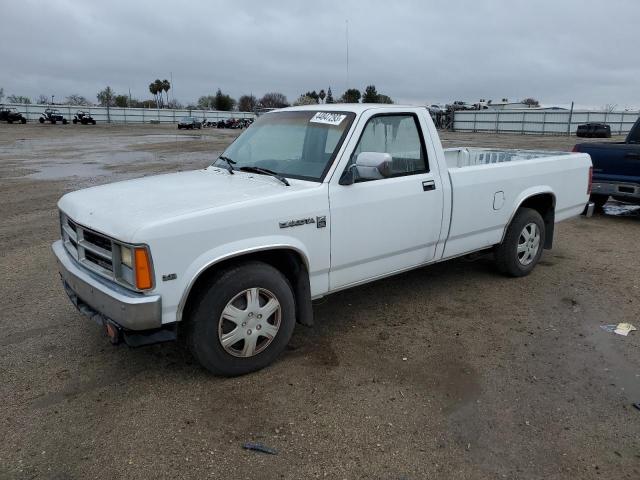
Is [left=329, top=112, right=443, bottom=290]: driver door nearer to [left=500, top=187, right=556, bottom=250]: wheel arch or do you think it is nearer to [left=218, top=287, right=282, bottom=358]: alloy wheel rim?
[left=218, top=287, right=282, bottom=358]: alloy wheel rim

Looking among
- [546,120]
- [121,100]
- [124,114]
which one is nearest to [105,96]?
[121,100]

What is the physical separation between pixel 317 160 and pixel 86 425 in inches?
94.4

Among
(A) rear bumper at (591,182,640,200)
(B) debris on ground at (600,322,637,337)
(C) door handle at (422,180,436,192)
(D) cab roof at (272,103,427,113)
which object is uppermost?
(D) cab roof at (272,103,427,113)

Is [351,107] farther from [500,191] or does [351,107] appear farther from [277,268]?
[500,191]

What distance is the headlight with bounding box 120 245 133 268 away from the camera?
10.5 ft

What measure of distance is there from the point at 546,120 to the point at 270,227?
5327 centimetres

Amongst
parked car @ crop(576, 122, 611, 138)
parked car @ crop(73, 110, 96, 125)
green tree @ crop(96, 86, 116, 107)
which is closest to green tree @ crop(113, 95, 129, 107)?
green tree @ crop(96, 86, 116, 107)

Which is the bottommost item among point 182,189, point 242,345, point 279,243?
point 242,345

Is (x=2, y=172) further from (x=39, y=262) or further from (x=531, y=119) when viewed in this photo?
(x=531, y=119)

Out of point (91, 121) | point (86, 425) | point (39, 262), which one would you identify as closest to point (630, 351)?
point (86, 425)

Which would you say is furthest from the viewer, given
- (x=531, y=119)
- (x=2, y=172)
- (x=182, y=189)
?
(x=531, y=119)

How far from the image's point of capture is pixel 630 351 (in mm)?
4188

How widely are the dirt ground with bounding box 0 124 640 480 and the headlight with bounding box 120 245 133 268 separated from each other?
0.92m

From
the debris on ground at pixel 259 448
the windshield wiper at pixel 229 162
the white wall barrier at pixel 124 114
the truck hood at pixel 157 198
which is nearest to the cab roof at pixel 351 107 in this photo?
the windshield wiper at pixel 229 162
